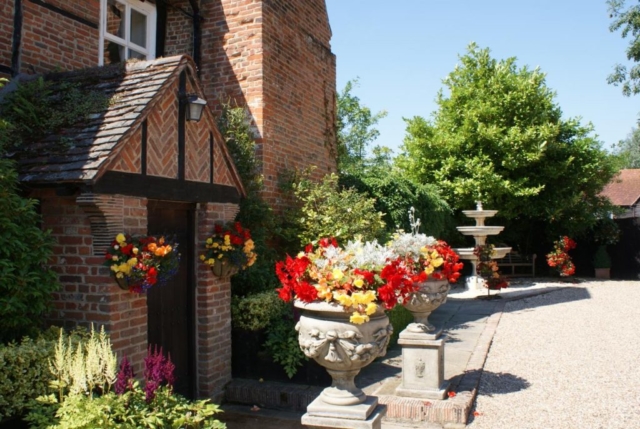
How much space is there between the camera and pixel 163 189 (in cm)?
564

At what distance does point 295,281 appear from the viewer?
14.4 ft

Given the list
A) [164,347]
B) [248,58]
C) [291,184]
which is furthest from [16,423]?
[248,58]

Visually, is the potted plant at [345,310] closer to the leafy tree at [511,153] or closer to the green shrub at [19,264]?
the green shrub at [19,264]

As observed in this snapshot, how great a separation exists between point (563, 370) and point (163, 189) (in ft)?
20.0

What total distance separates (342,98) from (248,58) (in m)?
28.3

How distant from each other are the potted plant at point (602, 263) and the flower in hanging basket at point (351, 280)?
65.3 feet

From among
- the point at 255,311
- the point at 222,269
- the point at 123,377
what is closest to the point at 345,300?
the point at 123,377

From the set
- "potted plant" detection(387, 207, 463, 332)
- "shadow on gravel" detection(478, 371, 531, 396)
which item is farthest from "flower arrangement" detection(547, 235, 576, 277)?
"potted plant" detection(387, 207, 463, 332)

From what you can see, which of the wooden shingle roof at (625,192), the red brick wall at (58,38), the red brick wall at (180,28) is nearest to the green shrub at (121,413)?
the red brick wall at (58,38)

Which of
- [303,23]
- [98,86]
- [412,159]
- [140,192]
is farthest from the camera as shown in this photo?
[412,159]

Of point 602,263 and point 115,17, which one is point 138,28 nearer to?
point 115,17

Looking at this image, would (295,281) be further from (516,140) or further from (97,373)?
(516,140)

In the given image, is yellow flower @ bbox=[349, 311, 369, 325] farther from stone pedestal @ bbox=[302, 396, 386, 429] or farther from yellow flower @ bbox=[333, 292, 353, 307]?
stone pedestal @ bbox=[302, 396, 386, 429]

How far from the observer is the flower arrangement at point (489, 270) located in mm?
15039
